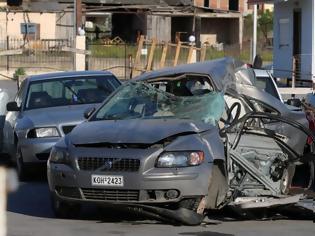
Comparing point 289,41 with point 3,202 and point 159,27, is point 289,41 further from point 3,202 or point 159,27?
point 159,27

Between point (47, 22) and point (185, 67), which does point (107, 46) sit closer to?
point (47, 22)

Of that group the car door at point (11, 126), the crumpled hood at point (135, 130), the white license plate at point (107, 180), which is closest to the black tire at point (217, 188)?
the crumpled hood at point (135, 130)

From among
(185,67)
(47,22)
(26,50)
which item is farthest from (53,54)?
(185,67)

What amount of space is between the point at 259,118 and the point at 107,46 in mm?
39145

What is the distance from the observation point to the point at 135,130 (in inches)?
360

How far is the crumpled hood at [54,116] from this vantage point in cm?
1285

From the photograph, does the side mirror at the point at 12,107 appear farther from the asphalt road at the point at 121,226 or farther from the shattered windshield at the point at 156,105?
the shattered windshield at the point at 156,105

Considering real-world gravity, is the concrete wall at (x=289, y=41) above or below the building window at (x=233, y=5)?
below

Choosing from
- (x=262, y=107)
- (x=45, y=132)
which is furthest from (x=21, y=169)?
(x=262, y=107)

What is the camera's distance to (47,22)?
63125mm

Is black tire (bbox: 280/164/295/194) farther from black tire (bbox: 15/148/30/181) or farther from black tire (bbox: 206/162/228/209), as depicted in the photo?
black tire (bbox: 15/148/30/181)

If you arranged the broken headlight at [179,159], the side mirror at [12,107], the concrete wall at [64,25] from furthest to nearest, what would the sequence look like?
the concrete wall at [64,25]
the side mirror at [12,107]
the broken headlight at [179,159]

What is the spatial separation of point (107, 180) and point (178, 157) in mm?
803

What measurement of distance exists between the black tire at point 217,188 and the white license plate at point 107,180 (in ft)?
3.20
